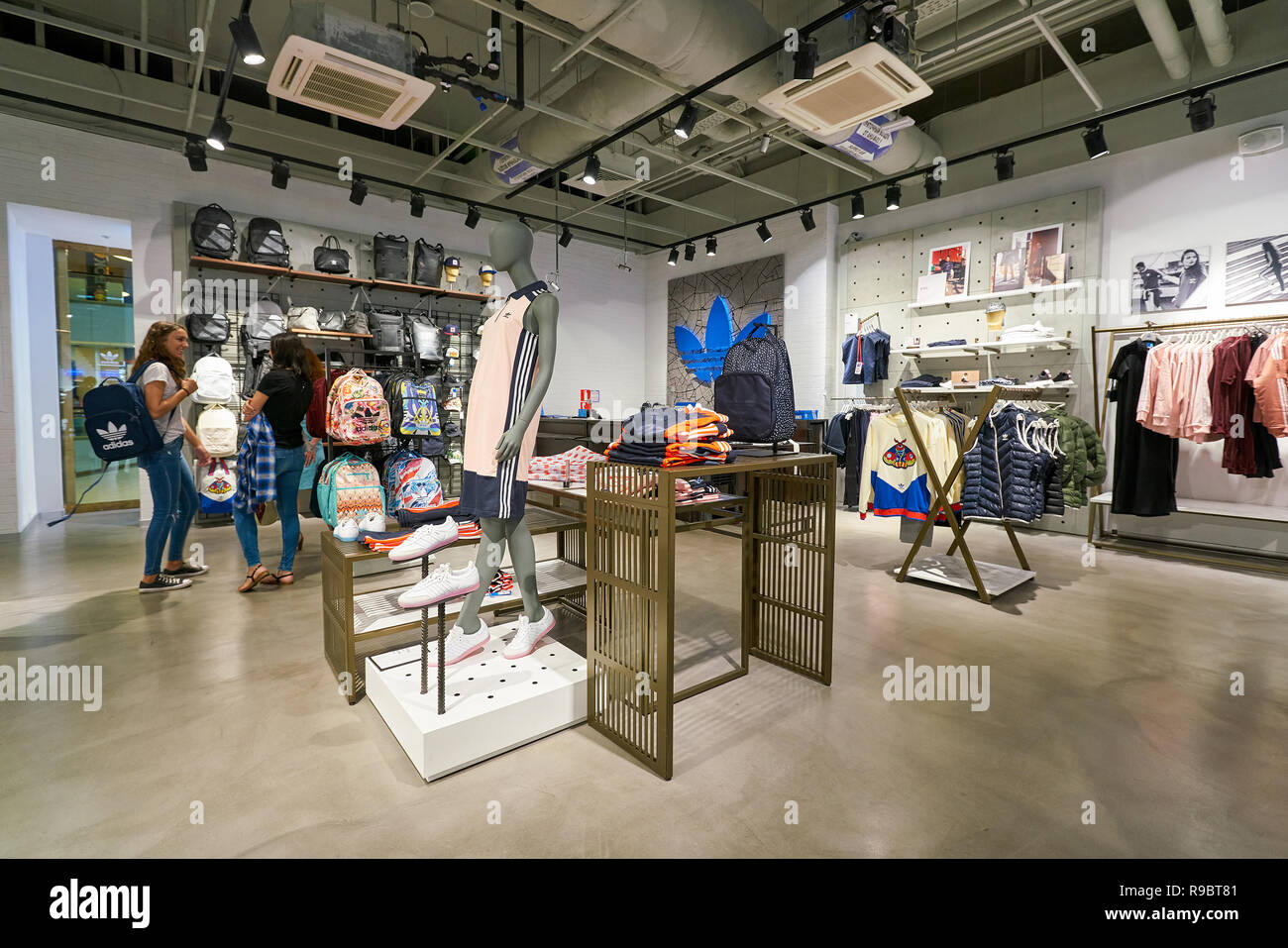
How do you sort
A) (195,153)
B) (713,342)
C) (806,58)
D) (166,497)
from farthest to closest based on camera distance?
1. (195,153)
2. (713,342)
3. (166,497)
4. (806,58)

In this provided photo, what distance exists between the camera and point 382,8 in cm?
516

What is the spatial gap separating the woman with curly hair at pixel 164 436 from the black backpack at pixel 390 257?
11.0 feet

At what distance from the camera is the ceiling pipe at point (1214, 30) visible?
412cm

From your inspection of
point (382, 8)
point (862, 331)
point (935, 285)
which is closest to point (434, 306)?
point (382, 8)

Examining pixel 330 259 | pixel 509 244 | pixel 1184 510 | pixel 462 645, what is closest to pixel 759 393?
pixel 509 244

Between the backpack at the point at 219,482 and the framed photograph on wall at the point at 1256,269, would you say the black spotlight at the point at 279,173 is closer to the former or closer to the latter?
the backpack at the point at 219,482

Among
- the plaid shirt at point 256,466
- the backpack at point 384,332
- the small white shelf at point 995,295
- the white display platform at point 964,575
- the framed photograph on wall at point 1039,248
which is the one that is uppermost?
the framed photograph on wall at point 1039,248

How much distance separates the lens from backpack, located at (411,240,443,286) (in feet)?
23.3

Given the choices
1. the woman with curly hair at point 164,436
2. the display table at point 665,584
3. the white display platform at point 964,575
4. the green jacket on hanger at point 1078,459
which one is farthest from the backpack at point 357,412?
the green jacket on hanger at point 1078,459

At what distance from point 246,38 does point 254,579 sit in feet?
10.2

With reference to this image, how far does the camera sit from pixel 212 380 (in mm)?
5148

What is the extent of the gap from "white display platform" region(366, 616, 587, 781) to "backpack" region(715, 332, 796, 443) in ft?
3.95

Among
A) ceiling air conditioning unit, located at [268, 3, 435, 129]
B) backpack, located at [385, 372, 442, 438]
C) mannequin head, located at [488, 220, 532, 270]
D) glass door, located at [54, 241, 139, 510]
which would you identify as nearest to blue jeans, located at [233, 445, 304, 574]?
backpack, located at [385, 372, 442, 438]

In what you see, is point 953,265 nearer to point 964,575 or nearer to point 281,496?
point 964,575
